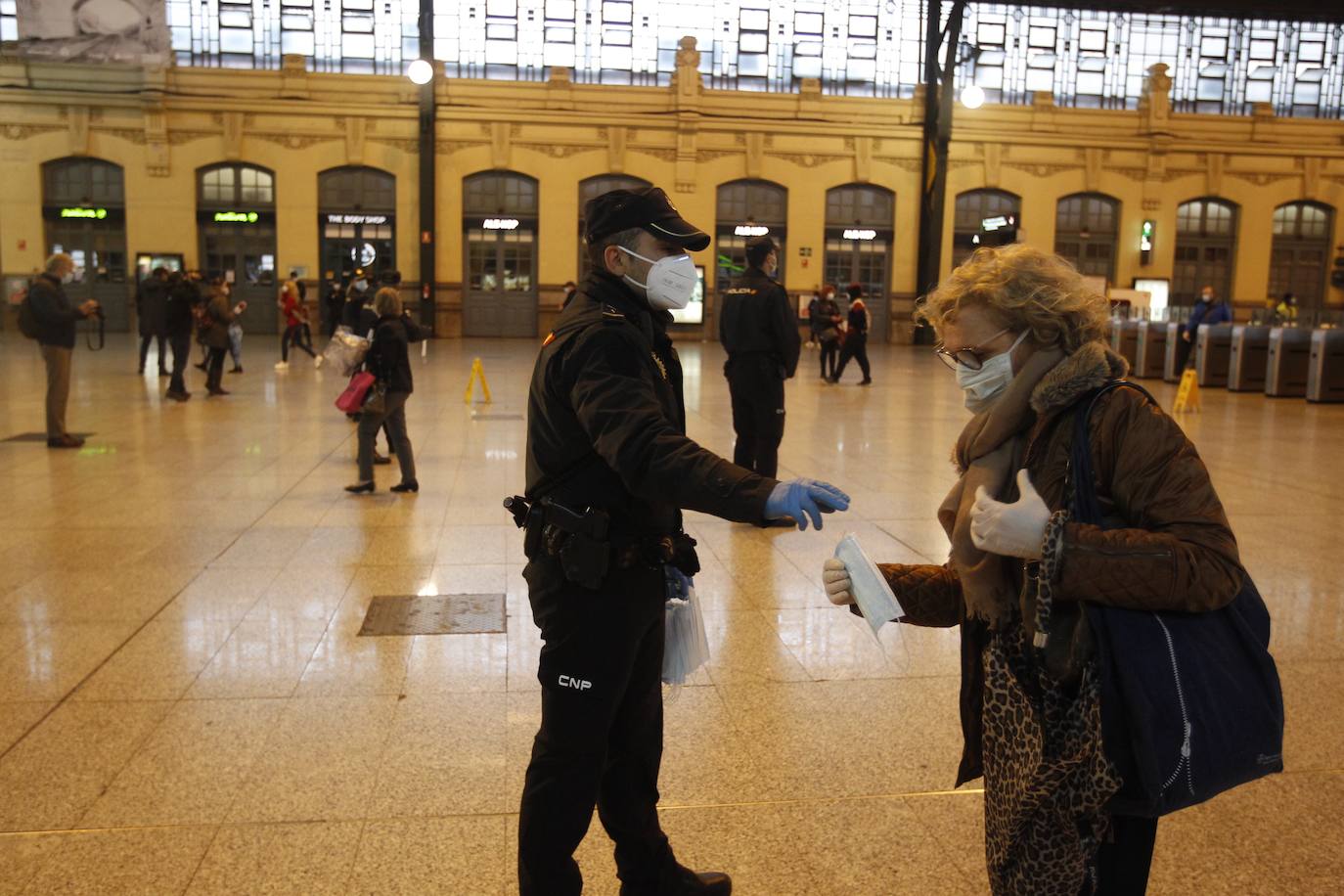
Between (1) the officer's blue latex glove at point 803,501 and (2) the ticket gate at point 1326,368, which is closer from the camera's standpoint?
(1) the officer's blue latex glove at point 803,501

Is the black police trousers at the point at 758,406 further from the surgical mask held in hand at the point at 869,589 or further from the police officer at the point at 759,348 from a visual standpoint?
the surgical mask held in hand at the point at 869,589

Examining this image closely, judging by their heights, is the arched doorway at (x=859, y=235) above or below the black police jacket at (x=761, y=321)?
above

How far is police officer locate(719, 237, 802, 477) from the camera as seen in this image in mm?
7855

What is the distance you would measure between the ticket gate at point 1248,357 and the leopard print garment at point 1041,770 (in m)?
19.9

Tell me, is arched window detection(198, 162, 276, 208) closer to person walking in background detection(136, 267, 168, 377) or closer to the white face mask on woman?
person walking in background detection(136, 267, 168, 377)

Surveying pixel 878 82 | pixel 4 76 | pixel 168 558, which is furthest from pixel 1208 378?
pixel 4 76

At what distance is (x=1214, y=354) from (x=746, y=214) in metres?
15.9

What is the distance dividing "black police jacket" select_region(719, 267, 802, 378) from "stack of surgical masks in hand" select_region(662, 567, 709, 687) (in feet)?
16.6

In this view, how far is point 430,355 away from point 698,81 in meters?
→ 12.4

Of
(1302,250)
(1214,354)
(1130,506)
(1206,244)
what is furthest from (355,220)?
(1130,506)

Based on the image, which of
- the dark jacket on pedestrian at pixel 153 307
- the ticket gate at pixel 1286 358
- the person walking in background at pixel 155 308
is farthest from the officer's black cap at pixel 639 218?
the ticket gate at pixel 1286 358

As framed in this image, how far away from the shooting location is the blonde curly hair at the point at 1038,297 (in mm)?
2188

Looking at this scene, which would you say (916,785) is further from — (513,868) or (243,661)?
(243,661)

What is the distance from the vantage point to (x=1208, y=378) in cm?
2084
